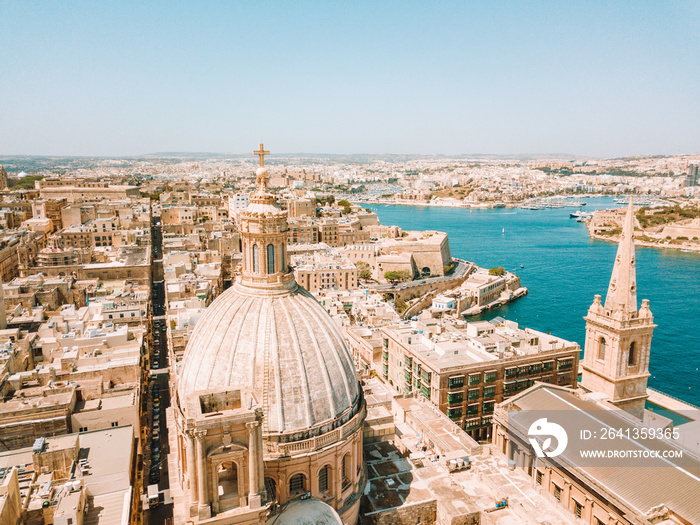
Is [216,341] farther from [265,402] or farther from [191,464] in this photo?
[191,464]

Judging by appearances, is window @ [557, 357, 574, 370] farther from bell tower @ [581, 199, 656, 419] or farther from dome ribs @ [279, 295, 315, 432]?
dome ribs @ [279, 295, 315, 432]

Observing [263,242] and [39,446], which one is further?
[39,446]

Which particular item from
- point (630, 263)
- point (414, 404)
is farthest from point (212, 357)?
point (630, 263)

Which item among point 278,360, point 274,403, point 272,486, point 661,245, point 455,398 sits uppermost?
point 278,360

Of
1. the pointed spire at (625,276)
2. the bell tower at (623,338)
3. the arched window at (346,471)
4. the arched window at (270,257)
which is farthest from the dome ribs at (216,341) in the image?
the pointed spire at (625,276)

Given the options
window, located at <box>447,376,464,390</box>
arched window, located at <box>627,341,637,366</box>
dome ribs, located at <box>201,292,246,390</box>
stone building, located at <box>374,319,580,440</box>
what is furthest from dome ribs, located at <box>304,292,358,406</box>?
arched window, located at <box>627,341,637,366</box>

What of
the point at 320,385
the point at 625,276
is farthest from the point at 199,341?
the point at 625,276

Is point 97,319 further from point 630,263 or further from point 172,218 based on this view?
point 172,218
